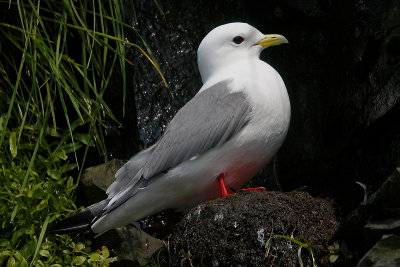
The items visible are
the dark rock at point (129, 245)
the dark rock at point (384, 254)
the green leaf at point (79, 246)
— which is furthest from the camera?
the dark rock at point (129, 245)

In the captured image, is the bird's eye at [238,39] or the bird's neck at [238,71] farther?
the bird's eye at [238,39]

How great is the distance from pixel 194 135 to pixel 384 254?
A: 5.13ft

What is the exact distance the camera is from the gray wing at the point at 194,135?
4398mm

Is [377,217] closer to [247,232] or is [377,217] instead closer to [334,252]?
[334,252]

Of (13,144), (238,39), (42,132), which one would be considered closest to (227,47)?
(238,39)

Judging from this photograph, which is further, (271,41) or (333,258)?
(271,41)

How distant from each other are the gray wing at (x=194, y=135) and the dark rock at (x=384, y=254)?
53.8 inches

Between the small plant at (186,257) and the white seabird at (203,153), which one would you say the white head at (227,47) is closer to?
the white seabird at (203,153)

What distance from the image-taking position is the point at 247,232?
13.1 feet

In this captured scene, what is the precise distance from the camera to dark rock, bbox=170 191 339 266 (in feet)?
12.9

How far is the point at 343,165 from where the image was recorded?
5.12 meters

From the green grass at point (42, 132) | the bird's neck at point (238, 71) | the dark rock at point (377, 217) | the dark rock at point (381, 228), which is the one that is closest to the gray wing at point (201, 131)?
the bird's neck at point (238, 71)

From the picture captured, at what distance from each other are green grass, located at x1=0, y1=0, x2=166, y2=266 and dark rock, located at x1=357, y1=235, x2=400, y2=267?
6.37 ft

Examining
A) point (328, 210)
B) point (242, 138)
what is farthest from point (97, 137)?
point (328, 210)
